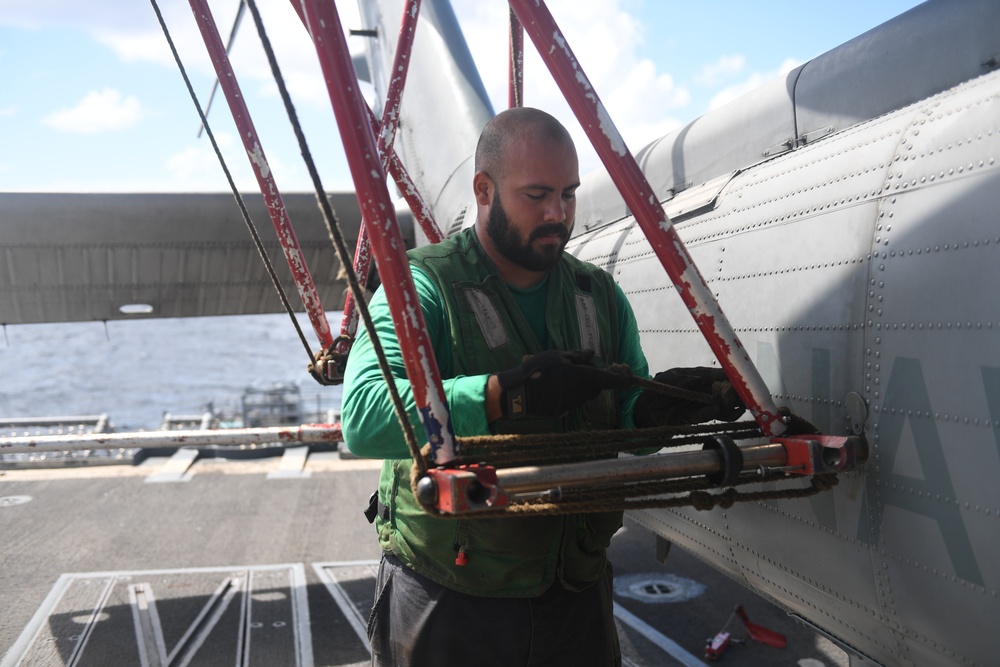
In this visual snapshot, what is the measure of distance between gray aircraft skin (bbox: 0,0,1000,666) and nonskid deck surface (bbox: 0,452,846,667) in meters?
2.17

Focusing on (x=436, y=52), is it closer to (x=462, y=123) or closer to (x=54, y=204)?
(x=462, y=123)

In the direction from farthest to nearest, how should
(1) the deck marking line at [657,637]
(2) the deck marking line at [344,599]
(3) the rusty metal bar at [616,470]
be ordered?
(2) the deck marking line at [344,599] < (1) the deck marking line at [657,637] < (3) the rusty metal bar at [616,470]

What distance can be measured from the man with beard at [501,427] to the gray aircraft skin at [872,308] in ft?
1.61

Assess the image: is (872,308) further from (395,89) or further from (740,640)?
(740,640)

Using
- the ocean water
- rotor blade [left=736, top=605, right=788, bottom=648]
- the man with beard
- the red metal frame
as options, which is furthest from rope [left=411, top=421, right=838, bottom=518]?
the ocean water

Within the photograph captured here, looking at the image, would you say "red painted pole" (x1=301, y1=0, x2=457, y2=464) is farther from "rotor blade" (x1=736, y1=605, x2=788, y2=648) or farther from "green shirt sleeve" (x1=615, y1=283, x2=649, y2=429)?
"rotor blade" (x1=736, y1=605, x2=788, y2=648)

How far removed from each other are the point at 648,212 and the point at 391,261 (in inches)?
34.6

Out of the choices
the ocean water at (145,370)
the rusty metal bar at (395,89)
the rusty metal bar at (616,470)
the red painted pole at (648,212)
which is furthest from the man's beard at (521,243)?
the ocean water at (145,370)

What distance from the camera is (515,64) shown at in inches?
219

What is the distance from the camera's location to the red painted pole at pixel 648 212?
2.41m

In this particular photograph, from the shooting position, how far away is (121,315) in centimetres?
705

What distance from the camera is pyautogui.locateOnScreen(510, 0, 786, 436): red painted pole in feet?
7.91

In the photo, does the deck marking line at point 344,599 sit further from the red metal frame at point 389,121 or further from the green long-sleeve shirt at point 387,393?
the green long-sleeve shirt at point 387,393

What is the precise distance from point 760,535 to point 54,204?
5906 mm
